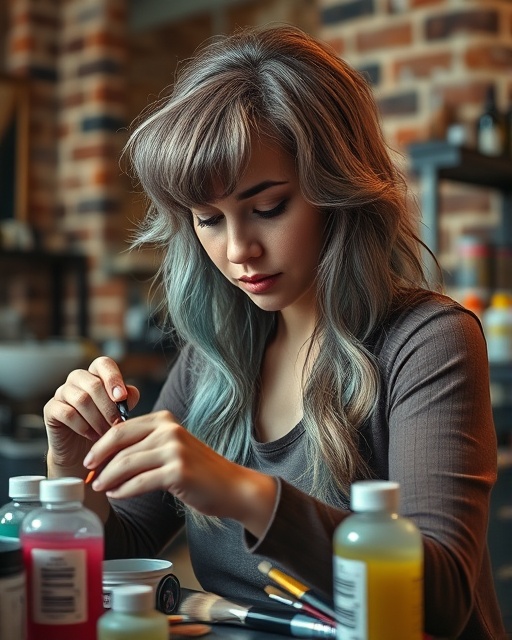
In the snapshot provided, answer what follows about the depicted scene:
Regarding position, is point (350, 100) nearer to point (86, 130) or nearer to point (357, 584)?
point (357, 584)

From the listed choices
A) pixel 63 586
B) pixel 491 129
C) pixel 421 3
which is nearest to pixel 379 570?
pixel 63 586

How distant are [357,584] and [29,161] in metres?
3.67

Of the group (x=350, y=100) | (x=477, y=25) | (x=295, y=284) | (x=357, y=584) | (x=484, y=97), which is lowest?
(x=357, y=584)

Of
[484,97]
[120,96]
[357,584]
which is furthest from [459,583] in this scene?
[120,96]

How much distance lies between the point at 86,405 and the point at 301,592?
33 centimetres

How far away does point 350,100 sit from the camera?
1.20 m

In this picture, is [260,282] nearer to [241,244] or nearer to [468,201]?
[241,244]

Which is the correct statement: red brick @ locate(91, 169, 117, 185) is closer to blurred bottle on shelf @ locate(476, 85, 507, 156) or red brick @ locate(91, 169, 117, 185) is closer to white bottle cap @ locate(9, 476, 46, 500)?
blurred bottle on shelf @ locate(476, 85, 507, 156)

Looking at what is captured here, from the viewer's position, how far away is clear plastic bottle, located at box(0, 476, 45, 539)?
0.95m

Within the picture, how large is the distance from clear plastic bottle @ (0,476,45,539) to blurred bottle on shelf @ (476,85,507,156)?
190 centimetres

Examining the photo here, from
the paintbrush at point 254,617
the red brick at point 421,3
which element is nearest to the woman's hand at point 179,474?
the paintbrush at point 254,617

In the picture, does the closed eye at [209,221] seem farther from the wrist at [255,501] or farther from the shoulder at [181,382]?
the wrist at [255,501]

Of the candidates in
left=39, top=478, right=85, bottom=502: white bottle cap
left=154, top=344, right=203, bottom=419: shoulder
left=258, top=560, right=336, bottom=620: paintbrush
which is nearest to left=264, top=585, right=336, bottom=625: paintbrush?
left=258, top=560, right=336, bottom=620: paintbrush

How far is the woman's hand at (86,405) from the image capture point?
1081 mm
